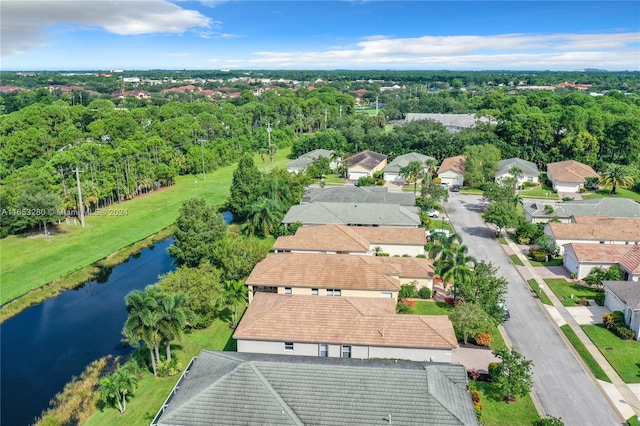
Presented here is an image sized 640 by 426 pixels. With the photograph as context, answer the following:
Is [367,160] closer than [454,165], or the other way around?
[454,165]

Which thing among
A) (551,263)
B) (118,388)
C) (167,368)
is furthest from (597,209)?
(118,388)

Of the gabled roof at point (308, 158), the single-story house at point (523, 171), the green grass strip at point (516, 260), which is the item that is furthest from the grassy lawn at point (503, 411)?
the gabled roof at point (308, 158)

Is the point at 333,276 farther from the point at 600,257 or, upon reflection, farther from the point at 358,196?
the point at 358,196

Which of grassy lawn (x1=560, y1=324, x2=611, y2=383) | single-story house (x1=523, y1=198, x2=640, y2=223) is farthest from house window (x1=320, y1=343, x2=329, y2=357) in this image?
single-story house (x1=523, y1=198, x2=640, y2=223)

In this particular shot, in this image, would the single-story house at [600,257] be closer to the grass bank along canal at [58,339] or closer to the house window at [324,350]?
the house window at [324,350]

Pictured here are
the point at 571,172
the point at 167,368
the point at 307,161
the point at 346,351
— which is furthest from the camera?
the point at 307,161

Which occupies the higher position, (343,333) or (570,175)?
(570,175)

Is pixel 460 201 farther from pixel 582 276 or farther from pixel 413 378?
pixel 413 378
